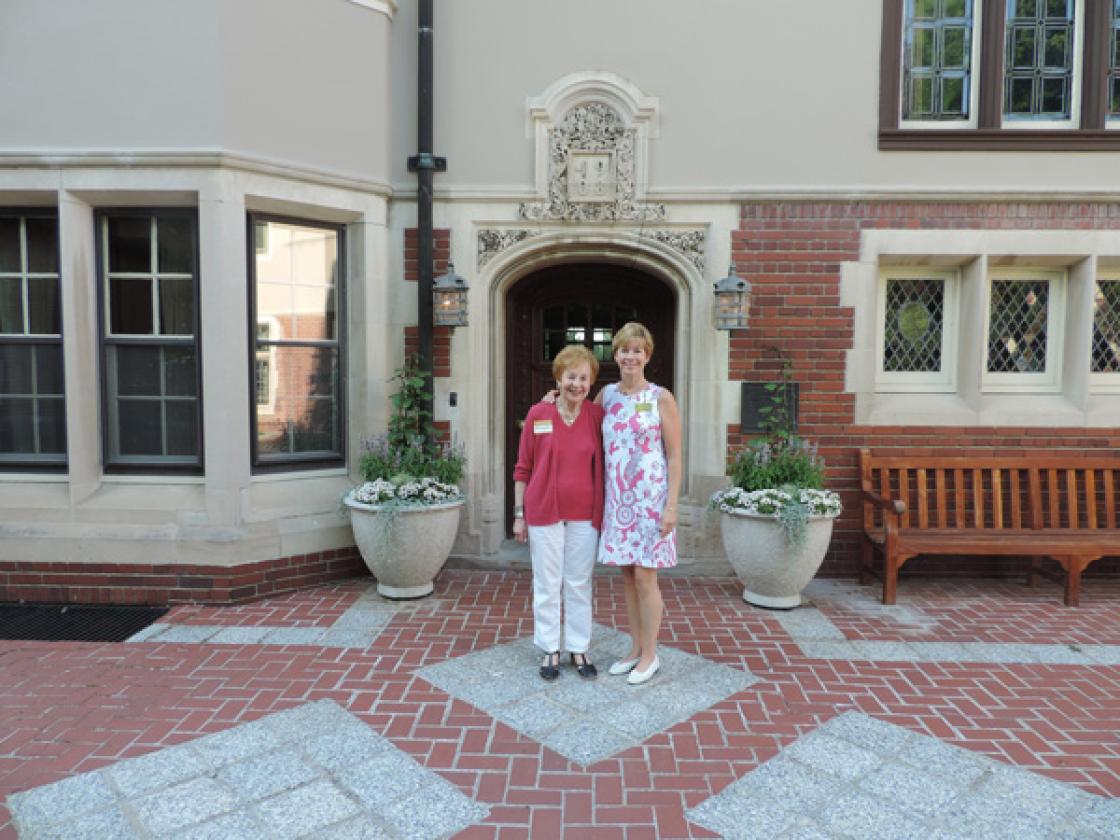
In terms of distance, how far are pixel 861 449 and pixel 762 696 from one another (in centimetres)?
276

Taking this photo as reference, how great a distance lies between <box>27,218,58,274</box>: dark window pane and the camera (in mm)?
5230

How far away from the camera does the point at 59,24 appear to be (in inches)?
188

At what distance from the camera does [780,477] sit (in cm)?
510

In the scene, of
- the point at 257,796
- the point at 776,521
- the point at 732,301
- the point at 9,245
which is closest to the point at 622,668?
the point at 776,521

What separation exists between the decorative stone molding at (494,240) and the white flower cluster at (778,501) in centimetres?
265

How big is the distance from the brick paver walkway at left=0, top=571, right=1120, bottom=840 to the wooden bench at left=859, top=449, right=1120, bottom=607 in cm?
48

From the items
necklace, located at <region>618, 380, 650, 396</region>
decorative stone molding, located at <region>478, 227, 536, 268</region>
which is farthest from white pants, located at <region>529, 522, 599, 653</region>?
decorative stone molding, located at <region>478, 227, 536, 268</region>

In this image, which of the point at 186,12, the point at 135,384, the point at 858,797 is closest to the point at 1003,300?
the point at 858,797

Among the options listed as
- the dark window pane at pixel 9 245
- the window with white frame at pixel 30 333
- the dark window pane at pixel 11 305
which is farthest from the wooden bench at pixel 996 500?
the dark window pane at pixel 9 245

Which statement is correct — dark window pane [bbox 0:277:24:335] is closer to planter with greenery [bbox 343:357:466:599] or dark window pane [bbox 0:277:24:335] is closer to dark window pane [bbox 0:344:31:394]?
dark window pane [bbox 0:344:31:394]

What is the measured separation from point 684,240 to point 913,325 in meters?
2.13

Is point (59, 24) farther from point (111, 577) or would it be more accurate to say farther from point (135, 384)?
point (111, 577)

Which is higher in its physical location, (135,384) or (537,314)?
(537,314)

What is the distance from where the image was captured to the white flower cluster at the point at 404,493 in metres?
5.01
